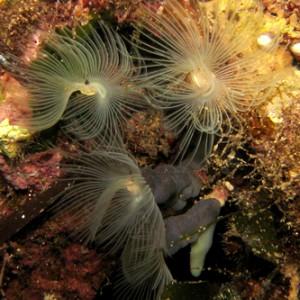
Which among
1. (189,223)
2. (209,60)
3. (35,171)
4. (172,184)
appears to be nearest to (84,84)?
(35,171)

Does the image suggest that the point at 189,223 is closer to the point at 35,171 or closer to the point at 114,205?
the point at 114,205

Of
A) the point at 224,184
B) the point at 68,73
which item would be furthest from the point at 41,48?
the point at 224,184

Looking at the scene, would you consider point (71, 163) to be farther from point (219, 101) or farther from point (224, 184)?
point (224, 184)

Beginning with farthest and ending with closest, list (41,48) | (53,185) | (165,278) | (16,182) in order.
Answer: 1. (165,278)
2. (53,185)
3. (16,182)
4. (41,48)

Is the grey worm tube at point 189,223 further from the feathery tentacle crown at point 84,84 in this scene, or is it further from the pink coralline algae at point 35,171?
the pink coralline algae at point 35,171

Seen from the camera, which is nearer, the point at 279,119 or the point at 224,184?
the point at 279,119

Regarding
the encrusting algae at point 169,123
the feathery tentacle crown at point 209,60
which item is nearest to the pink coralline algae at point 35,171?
the encrusting algae at point 169,123
